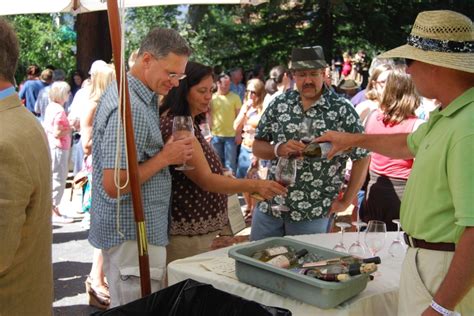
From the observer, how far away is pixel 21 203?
1.85 m

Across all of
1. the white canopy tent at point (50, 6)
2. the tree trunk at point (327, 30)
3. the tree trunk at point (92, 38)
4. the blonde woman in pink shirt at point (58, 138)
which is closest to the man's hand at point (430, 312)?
the white canopy tent at point (50, 6)

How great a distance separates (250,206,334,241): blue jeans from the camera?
3.56 m

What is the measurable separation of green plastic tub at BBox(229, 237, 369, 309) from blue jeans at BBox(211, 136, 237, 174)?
21.3 ft

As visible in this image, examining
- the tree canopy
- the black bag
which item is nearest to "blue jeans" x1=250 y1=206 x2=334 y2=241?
the black bag

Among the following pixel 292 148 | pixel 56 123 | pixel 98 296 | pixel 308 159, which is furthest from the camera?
pixel 56 123

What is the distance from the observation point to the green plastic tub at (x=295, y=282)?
2.03 m

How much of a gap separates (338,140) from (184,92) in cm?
84

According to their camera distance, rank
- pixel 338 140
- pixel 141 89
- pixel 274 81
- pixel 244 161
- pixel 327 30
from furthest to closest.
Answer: pixel 327 30, pixel 274 81, pixel 244 161, pixel 338 140, pixel 141 89

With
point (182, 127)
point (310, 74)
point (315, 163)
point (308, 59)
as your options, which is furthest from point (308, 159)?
point (182, 127)

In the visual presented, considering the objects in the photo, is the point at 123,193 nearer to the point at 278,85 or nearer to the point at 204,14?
the point at 278,85

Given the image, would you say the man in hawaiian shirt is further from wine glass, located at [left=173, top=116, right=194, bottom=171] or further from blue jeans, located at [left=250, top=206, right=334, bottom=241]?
wine glass, located at [left=173, top=116, right=194, bottom=171]

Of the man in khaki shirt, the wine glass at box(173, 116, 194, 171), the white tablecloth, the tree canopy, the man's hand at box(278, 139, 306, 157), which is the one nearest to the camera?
the man in khaki shirt

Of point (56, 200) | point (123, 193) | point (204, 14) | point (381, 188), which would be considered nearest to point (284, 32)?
point (204, 14)

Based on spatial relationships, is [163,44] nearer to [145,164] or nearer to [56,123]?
[145,164]
